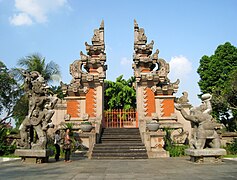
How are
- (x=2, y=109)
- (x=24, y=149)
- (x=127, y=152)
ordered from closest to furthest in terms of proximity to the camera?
(x=24, y=149) < (x=127, y=152) < (x=2, y=109)

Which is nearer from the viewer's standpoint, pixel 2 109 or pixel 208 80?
pixel 2 109

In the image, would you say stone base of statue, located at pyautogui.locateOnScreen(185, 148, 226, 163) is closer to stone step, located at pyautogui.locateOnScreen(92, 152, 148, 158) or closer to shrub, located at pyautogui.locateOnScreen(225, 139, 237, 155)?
stone step, located at pyautogui.locateOnScreen(92, 152, 148, 158)

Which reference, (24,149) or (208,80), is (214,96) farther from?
(24,149)

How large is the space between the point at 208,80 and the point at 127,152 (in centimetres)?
1669

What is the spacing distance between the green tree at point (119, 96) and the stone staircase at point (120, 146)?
41.0 feet

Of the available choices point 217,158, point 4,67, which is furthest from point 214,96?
point 4,67

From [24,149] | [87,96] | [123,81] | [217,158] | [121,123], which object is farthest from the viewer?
[123,81]

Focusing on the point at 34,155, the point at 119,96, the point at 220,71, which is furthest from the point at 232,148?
the point at 119,96

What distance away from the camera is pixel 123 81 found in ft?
96.5

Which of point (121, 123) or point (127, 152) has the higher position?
point (121, 123)

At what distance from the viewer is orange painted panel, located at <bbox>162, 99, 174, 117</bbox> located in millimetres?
16036

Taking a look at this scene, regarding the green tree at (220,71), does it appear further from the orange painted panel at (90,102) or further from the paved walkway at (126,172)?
the paved walkway at (126,172)

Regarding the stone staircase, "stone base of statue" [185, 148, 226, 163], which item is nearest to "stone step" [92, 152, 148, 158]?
the stone staircase

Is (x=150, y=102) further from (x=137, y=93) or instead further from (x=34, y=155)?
(x=34, y=155)
